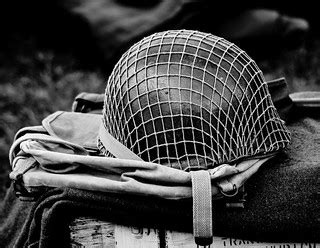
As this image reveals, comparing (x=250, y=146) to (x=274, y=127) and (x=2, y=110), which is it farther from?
(x=2, y=110)

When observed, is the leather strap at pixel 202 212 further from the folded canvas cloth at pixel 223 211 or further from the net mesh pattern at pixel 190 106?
the net mesh pattern at pixel 190 106

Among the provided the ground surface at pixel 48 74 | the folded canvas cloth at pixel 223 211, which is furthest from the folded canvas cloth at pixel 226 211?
the ground surface at pixel 48 74

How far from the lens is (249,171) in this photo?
2152mm

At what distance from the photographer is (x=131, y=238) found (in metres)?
2.12

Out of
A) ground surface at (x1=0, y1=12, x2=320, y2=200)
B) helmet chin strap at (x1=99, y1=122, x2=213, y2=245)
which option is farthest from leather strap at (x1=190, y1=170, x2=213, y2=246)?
ground surface at (x1=0, y1=12, x2=320, y2=200)

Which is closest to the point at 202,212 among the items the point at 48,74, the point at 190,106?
the point at 190,106

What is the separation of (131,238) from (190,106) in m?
0.56

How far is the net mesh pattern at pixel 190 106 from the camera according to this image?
7.27 ft

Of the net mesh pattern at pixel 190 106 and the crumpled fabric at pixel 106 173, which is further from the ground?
the net mesh pattern at pixel 190 106

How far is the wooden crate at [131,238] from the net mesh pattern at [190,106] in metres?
0.28

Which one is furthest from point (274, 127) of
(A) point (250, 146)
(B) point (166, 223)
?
(B) point (166, 223)

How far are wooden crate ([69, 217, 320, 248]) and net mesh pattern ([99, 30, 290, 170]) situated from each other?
0.28m

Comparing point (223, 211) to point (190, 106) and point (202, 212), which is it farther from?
point (190, 106)

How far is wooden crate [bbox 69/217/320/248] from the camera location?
2092mm
